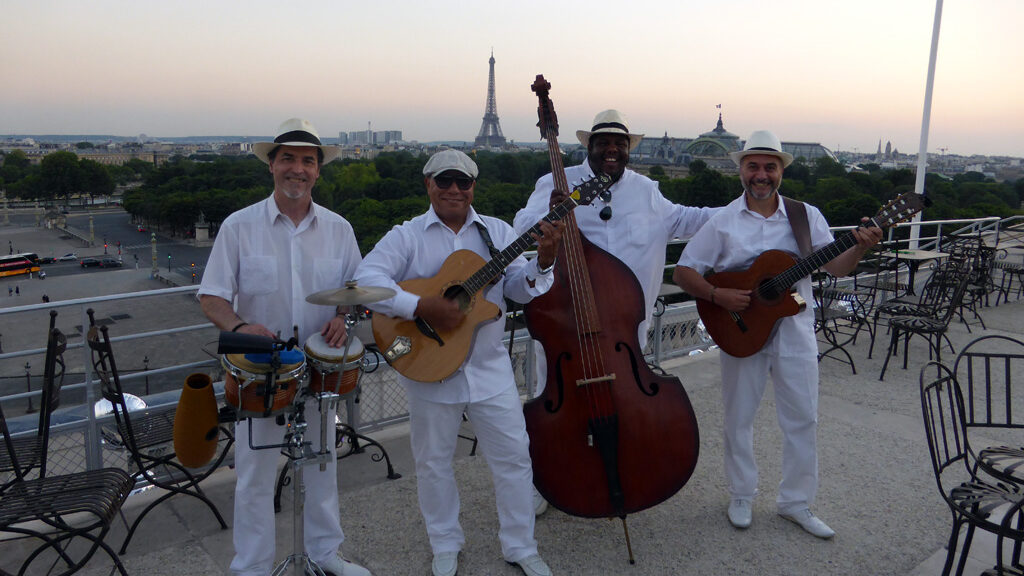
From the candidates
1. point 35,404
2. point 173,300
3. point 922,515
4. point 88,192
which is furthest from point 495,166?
point 922,515

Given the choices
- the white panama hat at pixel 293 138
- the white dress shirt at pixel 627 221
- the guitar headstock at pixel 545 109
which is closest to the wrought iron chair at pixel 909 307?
the white dress shirt at pixel 627 221

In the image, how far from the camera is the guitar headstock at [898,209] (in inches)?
128

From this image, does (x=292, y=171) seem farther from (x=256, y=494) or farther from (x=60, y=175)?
(x=60, y=175)

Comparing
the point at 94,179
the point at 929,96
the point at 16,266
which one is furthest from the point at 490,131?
the point at 929,96

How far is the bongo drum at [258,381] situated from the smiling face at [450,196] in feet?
3.08

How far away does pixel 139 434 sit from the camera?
11.9 ft

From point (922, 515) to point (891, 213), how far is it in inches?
70.0

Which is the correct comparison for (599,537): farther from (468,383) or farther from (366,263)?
(366,263)

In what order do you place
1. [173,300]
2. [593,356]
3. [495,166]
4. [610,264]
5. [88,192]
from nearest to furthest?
[593,356]
[610,264]
[173,300]
[495,166]
[88,192]

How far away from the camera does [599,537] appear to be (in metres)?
3.51

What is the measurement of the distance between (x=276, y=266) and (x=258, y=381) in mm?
620

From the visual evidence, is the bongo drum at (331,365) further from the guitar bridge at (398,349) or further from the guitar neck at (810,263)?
the guitar neck at (810,263)

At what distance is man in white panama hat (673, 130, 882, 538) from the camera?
11.4 ft

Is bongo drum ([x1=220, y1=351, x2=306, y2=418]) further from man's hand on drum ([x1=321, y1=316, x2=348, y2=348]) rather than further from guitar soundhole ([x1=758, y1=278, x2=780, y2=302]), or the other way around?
guitar soundhole ([x1=758, y1=278, x2=780, y2=302])
